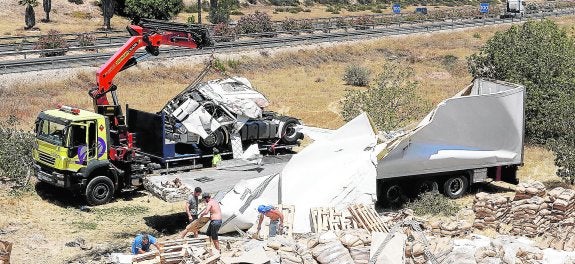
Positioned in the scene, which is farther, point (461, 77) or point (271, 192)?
point (461, 77)

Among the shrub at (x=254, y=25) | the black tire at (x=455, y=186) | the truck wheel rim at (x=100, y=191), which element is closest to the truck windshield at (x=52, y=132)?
the truck wheel rim at (x=100, y=191)

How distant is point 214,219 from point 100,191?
5.73 m

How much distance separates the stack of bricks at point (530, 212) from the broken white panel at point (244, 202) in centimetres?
607

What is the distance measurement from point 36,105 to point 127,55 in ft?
52.2

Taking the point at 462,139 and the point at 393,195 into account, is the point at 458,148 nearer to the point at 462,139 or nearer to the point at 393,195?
the point at 462,139

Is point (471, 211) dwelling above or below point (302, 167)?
below

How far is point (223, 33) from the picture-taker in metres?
59.9

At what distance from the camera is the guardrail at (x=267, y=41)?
43759 millimetres

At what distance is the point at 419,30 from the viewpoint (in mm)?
73312

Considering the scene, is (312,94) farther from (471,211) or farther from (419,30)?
(419,30)

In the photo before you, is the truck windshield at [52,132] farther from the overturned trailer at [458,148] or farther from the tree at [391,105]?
the tree at [391,105]

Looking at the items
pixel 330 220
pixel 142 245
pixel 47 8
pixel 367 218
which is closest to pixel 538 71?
pixel 367 218

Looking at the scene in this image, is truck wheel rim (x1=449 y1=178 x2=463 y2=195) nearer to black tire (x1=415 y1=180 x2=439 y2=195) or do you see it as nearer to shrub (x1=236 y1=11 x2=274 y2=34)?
black tire (x1=415 y1=180 x2=439 y2=195)

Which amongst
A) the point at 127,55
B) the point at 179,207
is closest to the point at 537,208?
the point at 179,207
